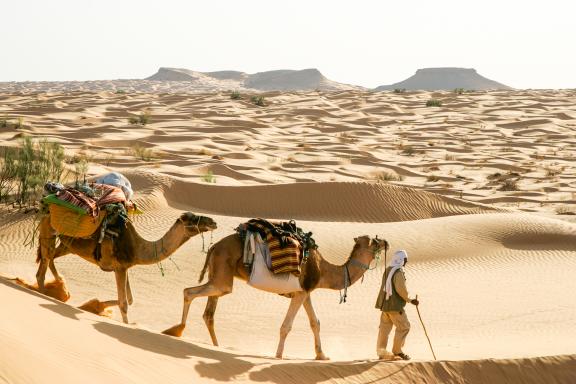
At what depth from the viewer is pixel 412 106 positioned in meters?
55.8

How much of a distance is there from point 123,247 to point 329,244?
750 centimetres

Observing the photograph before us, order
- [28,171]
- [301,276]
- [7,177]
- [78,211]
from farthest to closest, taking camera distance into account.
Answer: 1. [28,171]
2. [7,177]
3. [78,211]
4. [301,276]

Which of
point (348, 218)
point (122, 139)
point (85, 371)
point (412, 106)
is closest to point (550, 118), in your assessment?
point (412, 106)

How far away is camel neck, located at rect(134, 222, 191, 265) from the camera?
31.9 feet

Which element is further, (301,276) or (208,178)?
(208,178)

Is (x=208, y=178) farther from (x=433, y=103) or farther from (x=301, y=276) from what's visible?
(x=433, y=103)

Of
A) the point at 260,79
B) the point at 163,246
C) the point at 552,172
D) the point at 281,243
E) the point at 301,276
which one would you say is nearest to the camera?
the point at 281,243

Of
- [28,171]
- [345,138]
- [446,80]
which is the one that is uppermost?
[28,171]

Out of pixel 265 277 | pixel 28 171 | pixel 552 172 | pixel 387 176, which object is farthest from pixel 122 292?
pixel 552 172

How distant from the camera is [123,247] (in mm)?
9922

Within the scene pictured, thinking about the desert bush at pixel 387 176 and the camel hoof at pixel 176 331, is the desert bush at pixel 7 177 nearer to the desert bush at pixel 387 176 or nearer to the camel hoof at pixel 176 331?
the camel hoof at pixel 176 331

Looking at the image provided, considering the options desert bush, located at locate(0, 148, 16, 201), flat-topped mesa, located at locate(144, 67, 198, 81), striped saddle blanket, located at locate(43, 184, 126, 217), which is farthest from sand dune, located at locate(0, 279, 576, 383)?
flat-topped mesa, located at locate(144, 67, 198, 81)

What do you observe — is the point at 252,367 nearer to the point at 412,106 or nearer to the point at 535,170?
the point at 535,170

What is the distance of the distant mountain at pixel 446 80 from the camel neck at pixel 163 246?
15226 cm
